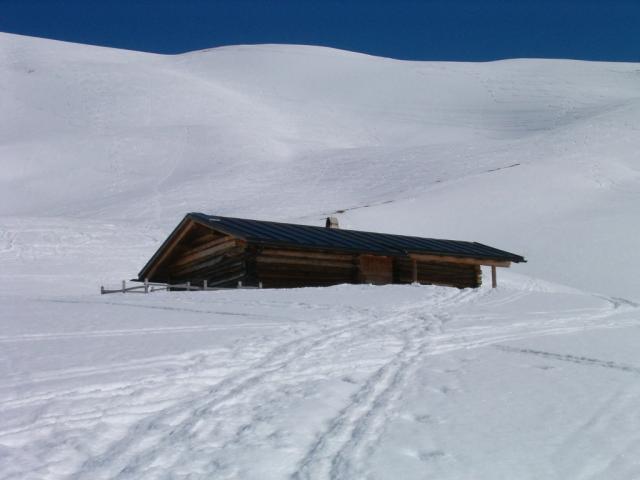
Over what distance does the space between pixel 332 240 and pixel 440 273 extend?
4.88 metres

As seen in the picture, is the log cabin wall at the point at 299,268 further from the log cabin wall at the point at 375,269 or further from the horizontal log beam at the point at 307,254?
the log cabin wall at the point at 375,269

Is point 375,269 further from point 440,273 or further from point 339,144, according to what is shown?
point 339,144

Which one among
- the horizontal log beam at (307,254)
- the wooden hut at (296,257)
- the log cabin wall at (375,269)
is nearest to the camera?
the wooden hut at (296,257)

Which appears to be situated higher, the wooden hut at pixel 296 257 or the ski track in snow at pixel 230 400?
the wooden hut at pixel 296 257

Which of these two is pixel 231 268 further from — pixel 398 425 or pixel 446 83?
pixel 446 83

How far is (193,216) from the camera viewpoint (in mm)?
21750

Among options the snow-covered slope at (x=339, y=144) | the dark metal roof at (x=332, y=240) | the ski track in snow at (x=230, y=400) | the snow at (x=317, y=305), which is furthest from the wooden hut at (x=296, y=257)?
the ski track in snow at (x=230, y=400)

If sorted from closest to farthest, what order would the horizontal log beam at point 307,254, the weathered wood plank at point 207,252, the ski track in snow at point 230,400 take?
the ski track in snow at point 230,400 → the horizontal log beam at point 307,254 → the weathered wood plank at point 207,252

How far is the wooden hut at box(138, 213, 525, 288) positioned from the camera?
2020cm

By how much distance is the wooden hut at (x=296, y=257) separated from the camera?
20.2m

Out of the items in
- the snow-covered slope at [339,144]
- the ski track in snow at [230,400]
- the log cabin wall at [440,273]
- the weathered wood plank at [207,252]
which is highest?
the snow-covered slope at [339,144]

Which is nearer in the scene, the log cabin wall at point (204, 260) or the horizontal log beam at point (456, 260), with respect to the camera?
the log cabin wall at point (204, 260)

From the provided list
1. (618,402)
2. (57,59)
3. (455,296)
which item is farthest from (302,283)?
(57,59)

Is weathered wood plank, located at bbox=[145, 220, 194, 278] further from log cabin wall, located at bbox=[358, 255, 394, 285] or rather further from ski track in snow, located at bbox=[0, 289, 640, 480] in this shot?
ski track in snow, located at bbox=[0, 289, 640, 480]
